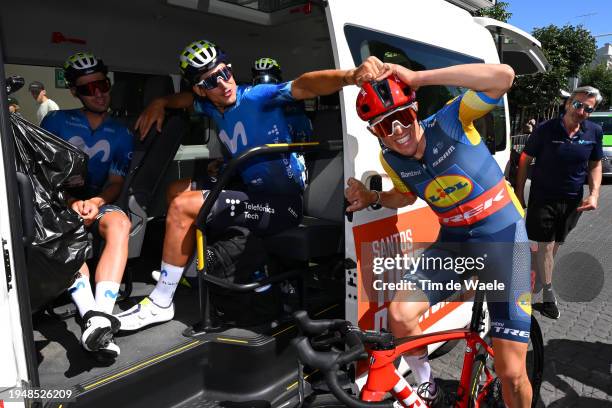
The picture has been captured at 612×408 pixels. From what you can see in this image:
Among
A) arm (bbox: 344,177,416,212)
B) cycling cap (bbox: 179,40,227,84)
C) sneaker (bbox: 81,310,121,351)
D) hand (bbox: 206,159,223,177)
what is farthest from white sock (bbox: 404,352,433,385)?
hand (bbox: 206,159,223,177)

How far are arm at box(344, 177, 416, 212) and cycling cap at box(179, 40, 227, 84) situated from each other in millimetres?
1113

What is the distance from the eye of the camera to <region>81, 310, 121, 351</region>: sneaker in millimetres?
2090

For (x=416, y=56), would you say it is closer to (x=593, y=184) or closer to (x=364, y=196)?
(x=364, y=196)

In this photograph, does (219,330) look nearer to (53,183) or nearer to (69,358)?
(69,358)

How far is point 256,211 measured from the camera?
2.71m

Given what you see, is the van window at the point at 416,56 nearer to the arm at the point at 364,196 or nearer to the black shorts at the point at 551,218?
the arm at the point at 364,196

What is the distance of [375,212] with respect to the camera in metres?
2.49

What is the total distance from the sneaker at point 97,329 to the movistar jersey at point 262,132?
109 centimetres

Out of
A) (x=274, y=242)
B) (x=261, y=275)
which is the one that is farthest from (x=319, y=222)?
(x=261, y=275)

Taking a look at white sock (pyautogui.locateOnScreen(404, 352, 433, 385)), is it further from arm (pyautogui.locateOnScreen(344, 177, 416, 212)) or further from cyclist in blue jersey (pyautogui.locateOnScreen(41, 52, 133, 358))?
cyclist in blue jersey (pyautogui.locateOnScreen(41, 52, 133, 358))

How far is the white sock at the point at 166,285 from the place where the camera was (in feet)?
8.46

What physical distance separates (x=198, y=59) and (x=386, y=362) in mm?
1942

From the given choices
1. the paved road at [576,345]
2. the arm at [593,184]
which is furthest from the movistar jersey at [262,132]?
the arm at [593,184]

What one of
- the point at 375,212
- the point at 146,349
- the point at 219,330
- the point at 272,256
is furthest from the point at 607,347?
the point at 146,349
